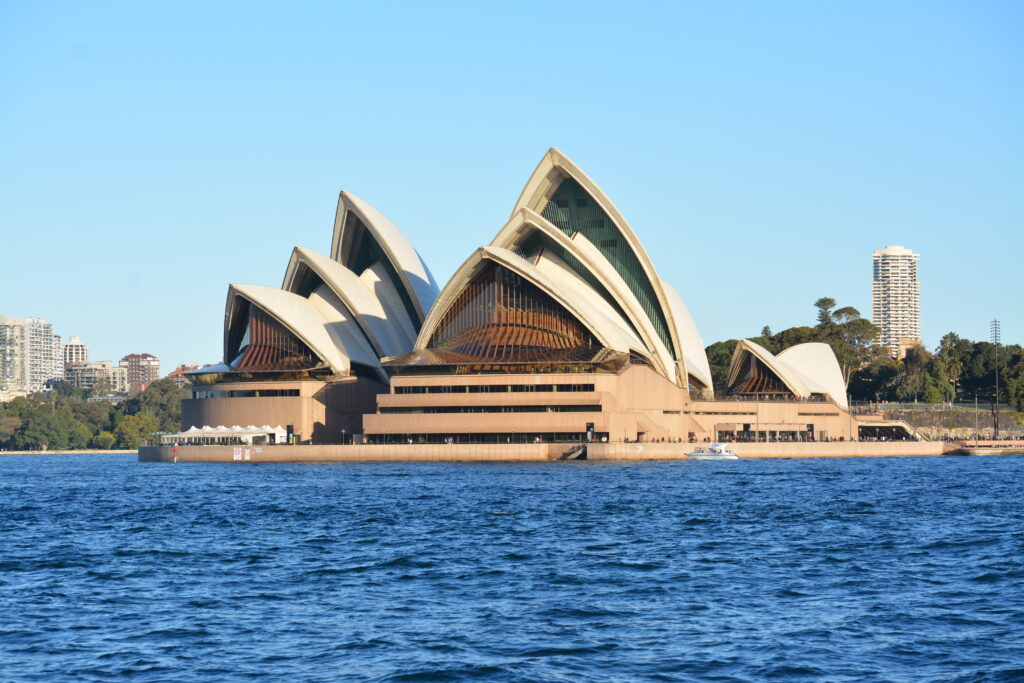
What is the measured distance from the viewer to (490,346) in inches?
3816

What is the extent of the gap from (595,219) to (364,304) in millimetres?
19234

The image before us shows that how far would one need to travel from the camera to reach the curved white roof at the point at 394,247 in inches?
4124

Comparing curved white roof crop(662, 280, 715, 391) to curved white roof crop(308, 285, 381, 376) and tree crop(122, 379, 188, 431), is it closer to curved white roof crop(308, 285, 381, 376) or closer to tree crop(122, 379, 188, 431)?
→ curved white roof crop(308, 285, 381, 376)

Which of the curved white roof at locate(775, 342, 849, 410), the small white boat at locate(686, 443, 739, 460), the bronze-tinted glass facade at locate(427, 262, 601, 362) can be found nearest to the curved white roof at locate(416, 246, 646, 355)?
the bronze-tinted glass facade at locate(427, 262, 601, 362)

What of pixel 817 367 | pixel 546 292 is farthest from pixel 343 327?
pixel 817 367

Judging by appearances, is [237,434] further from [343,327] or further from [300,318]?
[343,327]

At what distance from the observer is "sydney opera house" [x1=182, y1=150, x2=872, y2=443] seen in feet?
309

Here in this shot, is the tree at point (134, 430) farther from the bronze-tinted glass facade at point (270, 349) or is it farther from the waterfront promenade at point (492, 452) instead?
the bronze-tinted glass facade at point (270, 349)

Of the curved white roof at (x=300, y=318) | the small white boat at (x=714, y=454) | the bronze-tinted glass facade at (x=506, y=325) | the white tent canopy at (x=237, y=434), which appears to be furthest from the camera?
the curved white roof at (x=300, y=318)

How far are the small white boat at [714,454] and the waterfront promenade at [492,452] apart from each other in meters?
1.20

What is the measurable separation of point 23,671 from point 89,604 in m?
6.63

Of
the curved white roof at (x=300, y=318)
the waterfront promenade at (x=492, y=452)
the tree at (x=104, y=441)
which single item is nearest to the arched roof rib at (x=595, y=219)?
the waterfront promenade at (x=492, y=452)

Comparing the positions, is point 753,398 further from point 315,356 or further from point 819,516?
point 819,516

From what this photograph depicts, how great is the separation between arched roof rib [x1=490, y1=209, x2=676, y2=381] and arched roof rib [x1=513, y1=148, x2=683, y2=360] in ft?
3.40
